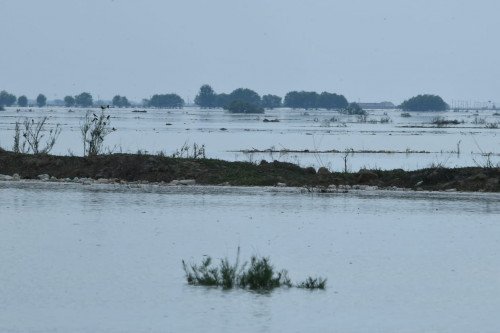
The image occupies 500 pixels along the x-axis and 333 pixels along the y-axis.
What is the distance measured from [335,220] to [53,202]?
639 centimetres

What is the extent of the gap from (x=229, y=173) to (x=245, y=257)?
13.2 metres

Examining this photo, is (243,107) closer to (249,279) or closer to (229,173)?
(229,173)

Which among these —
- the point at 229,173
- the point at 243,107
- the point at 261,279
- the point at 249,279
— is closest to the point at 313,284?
the point at 261,279

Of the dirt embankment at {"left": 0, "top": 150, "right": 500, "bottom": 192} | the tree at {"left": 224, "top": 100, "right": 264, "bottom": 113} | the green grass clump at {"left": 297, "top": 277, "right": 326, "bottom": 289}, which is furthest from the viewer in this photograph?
the tree at {"left": 224, "top": 100, "right": 264, "bottom": 113}

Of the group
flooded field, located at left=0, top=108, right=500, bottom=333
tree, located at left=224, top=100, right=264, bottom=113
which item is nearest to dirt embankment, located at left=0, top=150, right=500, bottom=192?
flooded field, located at left=0, top=108, right=500, bottom=333

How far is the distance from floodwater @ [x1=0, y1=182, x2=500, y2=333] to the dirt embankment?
9.56 feet

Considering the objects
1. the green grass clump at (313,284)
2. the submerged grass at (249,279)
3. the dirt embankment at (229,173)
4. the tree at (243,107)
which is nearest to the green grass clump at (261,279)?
the submerged grass at (249,279)

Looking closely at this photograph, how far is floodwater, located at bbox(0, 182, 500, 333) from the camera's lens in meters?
10.0

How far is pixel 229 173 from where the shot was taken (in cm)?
2692

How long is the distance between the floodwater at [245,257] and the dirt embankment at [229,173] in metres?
2.92

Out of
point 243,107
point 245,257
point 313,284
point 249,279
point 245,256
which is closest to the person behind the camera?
point 313,284

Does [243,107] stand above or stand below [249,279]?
below

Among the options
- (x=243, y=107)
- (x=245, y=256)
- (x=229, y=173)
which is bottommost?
(x=243, y=107)

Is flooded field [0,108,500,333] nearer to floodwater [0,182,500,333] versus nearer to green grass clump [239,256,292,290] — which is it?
floodwater [0,182,500,333]
